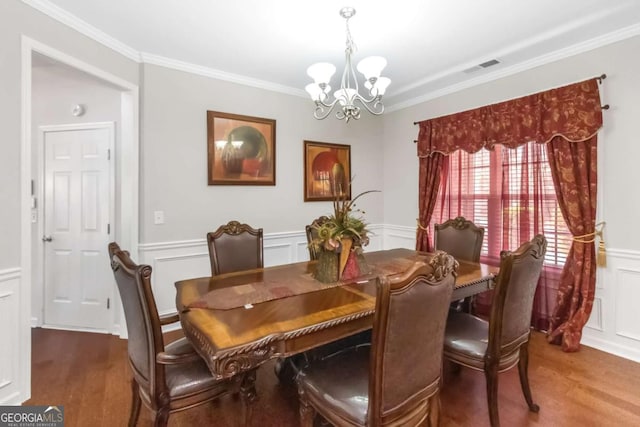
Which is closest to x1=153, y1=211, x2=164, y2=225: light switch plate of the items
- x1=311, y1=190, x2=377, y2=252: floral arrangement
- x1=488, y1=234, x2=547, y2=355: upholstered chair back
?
x1=311, y1=190, x2=377, y2=252: floral arrangement

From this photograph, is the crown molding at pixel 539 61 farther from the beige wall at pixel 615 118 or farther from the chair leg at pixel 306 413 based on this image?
the chair leg at pixel 306 413

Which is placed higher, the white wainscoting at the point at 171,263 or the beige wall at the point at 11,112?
the beige wall at the point at 11,112

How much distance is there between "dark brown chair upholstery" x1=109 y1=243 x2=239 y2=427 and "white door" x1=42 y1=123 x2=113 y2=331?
197 centimetres

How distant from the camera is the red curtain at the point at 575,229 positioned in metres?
2.67

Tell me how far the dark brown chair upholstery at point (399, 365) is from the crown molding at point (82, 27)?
2762 mm

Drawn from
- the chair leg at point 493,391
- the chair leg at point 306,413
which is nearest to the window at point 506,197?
the chair leg at point 493,391

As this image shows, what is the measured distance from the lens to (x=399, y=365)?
1.25 metres

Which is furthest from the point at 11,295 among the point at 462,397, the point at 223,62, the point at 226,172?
the point at 462,397

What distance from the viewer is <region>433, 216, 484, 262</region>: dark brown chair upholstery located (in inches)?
111

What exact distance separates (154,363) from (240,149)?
245cm

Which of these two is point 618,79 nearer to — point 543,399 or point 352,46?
point 352,46

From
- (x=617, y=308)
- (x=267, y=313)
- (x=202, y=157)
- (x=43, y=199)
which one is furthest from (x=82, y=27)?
(x=617, y=308)

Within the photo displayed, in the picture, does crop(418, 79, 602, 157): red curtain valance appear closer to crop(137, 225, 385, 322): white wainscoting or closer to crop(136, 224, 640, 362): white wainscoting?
crop(136, 224, 640, 362): white wainscoting

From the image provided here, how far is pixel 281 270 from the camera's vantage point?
92.7 inches
